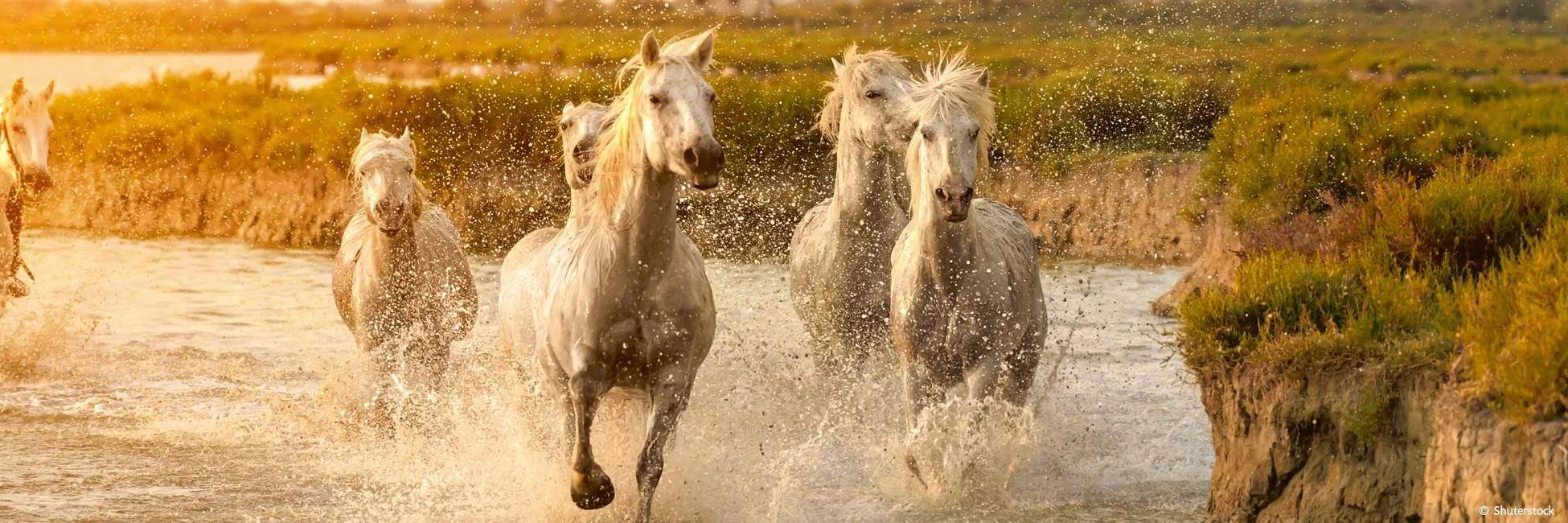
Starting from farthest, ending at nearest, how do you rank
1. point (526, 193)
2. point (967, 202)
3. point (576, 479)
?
point (526, 193) < point (967, 202) < point (576, 479)

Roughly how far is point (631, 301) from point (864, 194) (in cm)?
242

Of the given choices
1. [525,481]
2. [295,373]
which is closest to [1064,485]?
[525,481]

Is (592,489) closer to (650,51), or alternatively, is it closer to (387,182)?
(650,51)

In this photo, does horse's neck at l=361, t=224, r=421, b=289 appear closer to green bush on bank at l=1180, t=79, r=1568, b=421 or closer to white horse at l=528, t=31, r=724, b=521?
white horse at l=528, t=31, r=724, b=521

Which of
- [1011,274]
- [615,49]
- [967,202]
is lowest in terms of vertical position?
[615,49]

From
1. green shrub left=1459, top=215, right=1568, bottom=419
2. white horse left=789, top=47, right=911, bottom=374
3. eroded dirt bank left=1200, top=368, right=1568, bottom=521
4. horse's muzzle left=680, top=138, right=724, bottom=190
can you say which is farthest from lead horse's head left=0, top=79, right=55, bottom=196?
green shrub left=1459, top=215, right=1568, bottom=419

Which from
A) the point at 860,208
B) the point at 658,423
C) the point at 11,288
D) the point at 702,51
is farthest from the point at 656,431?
the point at 11,288

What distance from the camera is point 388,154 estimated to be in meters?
7.76

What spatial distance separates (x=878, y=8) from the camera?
4809 cm

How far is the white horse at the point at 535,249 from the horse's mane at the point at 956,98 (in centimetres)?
133

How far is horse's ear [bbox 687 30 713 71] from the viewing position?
5.36 metres

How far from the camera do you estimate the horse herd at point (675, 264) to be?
219 inches

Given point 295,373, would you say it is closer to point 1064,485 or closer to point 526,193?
point 1064,485

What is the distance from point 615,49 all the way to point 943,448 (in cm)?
3157
